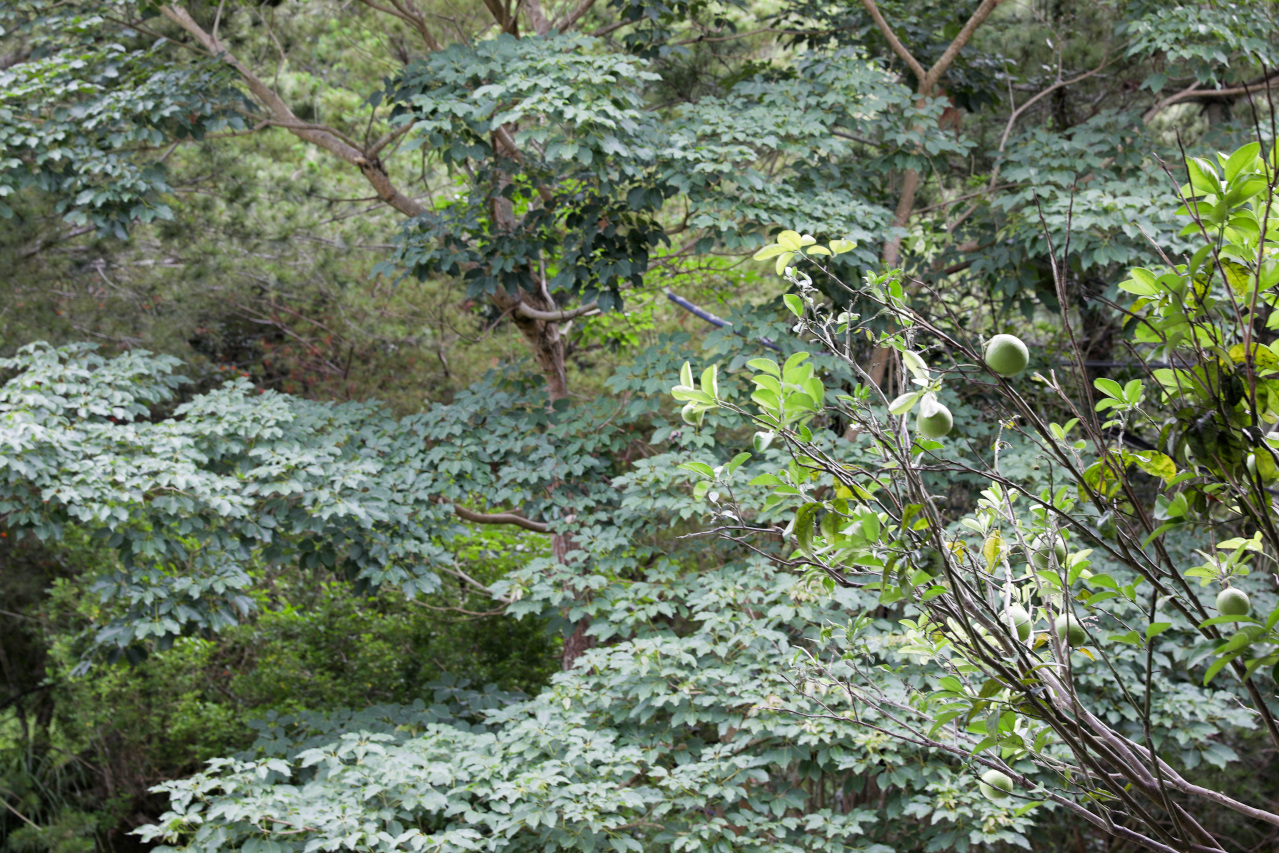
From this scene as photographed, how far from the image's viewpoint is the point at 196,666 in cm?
575

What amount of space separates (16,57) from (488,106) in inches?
126

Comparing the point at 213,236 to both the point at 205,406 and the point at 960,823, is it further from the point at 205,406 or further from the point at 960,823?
the point at 960,823

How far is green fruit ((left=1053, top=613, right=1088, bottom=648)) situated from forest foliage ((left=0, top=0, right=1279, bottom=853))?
12 mm

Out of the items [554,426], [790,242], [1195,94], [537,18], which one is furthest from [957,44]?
[790,242]

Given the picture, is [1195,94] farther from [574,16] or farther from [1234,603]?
[1234,603]

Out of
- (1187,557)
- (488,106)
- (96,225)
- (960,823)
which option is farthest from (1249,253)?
(96,225)

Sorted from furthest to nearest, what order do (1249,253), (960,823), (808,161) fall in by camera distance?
(808,161) < (960,823) < (1249,253)

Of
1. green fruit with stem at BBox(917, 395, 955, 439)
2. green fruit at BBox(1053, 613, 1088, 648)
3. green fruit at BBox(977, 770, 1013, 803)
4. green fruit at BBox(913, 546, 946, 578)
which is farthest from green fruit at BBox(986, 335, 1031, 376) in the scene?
green fruit at BBox(977, 770, 1013, 803)

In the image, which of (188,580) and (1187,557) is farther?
(1187,557)

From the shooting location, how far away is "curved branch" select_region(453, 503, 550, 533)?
190 inches

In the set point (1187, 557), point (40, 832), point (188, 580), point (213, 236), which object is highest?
point (213, 236)

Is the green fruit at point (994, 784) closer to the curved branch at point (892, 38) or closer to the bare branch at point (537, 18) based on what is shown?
the curved branch at point (892, 38)

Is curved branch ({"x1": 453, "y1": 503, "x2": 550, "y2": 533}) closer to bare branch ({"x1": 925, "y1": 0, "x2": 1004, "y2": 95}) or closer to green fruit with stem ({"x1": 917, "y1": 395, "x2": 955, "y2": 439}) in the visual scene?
bare branch ({"x1": 925, "y1": 0, "x2": 1004, "y2": 95})

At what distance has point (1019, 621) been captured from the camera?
1110 mm
